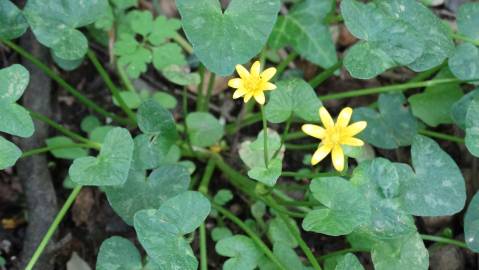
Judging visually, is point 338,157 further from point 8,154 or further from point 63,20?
point 63,20

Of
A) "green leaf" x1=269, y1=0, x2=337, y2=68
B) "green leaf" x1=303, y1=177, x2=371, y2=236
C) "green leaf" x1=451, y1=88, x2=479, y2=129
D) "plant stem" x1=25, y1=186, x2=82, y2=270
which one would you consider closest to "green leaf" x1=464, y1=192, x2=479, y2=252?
"green leaf" x1=451, y1=88, x2=479, y2=129

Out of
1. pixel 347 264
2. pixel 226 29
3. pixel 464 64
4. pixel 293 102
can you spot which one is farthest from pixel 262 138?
pixel 464 64

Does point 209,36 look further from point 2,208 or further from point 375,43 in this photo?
point 2,208

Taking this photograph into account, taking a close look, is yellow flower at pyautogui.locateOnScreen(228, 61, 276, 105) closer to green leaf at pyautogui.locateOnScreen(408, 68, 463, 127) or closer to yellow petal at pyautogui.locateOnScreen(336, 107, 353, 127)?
yellow petal at pyautogui.locateOnScreen(336, 107, 353, 127)

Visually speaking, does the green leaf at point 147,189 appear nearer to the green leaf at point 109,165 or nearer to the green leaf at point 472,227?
the green leaf at point 109,165

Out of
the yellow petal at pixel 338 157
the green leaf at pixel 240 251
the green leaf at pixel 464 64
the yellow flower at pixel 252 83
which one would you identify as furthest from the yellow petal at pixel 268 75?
the green leaf at pixel 464 64

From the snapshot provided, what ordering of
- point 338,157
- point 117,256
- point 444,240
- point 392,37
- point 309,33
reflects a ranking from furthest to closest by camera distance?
point 309,33 → point 444,240 → point 392,37 → point 117,256 → point 338,157

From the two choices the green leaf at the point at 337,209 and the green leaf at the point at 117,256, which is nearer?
the green leaf at the point at 337,209
